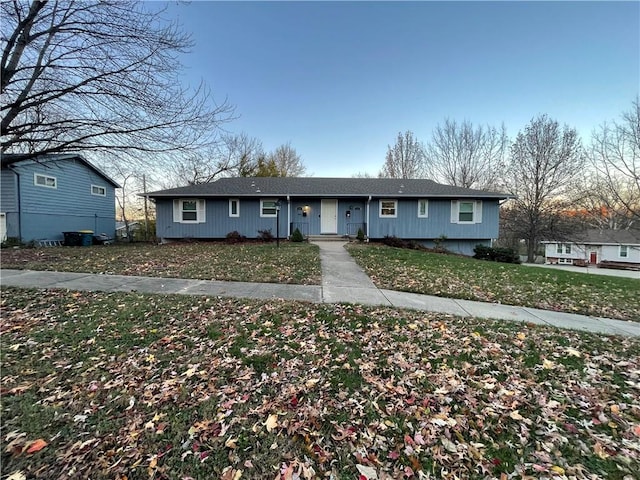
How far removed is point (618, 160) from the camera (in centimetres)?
2127

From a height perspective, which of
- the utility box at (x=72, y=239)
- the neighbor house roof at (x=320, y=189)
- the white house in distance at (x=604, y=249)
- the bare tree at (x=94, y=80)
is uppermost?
the bare tree at (x=94, y=80)

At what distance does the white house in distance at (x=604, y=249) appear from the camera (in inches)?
1042

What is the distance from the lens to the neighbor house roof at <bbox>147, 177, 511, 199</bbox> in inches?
605

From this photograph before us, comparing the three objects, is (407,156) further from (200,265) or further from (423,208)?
(200,265)

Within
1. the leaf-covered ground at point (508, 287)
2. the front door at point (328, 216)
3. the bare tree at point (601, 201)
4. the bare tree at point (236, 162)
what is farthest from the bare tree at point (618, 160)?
the bare tree at point (236, 162)

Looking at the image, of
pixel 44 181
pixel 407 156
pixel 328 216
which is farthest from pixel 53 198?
pixel 407 156

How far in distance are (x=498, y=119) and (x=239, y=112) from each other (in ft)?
88.2

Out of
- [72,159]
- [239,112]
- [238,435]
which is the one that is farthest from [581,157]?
[72,159]

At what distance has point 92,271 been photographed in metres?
7.24

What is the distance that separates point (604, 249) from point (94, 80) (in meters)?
39.9

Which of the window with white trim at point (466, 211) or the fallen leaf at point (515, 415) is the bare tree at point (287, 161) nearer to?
the window with white trim at point (466, 211)

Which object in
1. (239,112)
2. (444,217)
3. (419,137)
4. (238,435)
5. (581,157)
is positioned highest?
(419,137)

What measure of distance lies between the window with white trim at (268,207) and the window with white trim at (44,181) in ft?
37.4

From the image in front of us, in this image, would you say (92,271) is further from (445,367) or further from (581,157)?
(581,157)
